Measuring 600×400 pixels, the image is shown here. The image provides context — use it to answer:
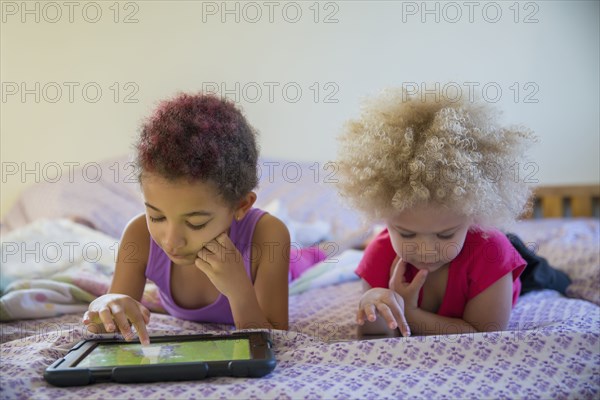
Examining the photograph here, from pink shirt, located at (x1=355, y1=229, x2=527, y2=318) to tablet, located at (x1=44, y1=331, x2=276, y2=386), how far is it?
343mm

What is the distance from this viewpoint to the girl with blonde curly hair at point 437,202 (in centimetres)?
104

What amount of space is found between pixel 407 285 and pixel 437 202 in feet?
0.60

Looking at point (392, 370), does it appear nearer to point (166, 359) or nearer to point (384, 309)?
point (384, 309)

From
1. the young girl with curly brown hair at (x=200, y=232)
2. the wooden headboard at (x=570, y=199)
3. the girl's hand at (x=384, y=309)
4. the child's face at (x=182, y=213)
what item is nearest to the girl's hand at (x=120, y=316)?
the young girl with curly brown hair at (x=200, y=232)

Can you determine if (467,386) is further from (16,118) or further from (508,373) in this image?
(16,118)

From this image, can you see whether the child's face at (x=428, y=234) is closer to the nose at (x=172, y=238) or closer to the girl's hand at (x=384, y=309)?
the girl's hand at (x=384, y=309)

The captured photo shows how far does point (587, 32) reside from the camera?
7.70 ft

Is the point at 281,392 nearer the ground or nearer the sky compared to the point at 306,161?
nearer the ground

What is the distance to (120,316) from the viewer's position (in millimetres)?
934

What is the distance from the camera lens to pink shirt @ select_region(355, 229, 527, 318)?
114 centimetres

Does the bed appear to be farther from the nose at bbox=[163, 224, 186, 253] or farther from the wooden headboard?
the wooden headboard

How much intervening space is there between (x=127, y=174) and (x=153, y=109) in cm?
129

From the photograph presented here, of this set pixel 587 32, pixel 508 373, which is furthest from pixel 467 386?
pixel 587 32

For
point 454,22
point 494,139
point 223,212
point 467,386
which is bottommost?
point 467,386
